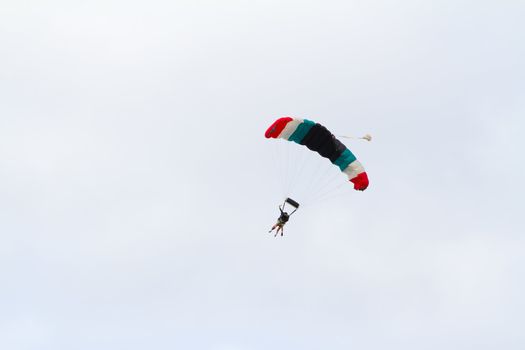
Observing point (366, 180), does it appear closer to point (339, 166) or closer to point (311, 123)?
point (339, 166)

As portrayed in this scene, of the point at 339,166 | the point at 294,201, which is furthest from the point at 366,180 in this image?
the point at 294,201

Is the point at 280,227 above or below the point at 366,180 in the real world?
below

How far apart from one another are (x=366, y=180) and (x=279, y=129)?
684cm

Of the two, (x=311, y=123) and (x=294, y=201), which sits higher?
(x=311, y=123)

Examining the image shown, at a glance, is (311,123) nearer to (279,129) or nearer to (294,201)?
(279,129)

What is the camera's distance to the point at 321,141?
4906 centimetres

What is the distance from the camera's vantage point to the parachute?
48.1m

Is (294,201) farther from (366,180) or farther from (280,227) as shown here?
(366,180)

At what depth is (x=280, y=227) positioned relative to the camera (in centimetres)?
4838

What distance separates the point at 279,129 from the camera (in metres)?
48.1

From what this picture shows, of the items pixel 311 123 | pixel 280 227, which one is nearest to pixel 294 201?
pixel 280 227

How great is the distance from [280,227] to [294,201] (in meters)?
1.85

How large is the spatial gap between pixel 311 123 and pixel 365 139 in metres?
3.55

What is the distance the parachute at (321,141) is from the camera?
4806 centimetres
